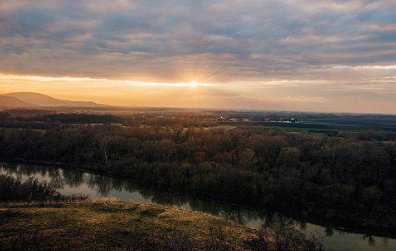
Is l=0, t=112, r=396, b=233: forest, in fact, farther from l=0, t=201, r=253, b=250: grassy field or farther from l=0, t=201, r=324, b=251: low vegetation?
l=0, t=201, r=253, b=250: grassy field

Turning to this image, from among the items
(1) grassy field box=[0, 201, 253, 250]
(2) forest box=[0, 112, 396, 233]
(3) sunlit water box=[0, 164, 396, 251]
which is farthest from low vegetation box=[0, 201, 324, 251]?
(2) forest box=[0, 112, 396, 233]

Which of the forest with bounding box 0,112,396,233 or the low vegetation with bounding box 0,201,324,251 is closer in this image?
the low vegetation with bounding box 0,201,324,251

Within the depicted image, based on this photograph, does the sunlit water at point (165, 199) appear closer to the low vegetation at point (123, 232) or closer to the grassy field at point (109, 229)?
the low vegetation at point (123, 232)

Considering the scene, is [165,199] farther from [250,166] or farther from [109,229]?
[109,229]

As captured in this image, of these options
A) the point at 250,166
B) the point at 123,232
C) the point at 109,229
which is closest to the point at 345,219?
the point at 250,166

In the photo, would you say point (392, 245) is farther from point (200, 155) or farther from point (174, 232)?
point (200, 155)

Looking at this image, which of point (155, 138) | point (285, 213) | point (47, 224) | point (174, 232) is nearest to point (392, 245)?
point (285, 213)
